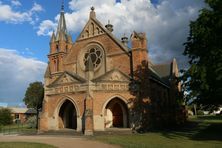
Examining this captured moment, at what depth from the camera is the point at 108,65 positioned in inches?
1348

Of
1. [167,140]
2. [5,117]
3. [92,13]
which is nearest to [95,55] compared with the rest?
[92,13]

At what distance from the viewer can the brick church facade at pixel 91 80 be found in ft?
99.2

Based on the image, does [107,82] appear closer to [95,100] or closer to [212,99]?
[95,100]

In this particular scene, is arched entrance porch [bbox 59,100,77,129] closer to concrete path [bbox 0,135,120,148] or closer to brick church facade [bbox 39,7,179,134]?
brick church facade [bbox 39,7,179,134]

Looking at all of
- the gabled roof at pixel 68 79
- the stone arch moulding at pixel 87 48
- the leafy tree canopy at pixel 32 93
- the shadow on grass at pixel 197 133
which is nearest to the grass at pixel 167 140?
the shadow on grass at pixel 197 133

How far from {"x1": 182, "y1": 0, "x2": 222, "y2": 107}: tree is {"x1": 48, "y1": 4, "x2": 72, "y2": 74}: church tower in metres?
20.7

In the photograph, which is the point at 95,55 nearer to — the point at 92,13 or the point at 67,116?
the point at 92,13

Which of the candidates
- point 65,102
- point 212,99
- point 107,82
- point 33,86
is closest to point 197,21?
point 212,99

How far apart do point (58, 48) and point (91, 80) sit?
11.5 m

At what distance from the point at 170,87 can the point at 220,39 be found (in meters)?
25.9

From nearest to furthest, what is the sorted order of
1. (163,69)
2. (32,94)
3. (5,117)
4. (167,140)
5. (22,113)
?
(167,140), (163,69), (5,117), (32,94), (22,113)

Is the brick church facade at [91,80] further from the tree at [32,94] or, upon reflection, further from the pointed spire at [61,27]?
the tree at [32,94]

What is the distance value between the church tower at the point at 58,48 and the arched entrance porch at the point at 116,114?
382 inches

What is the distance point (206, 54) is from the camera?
68.8 feet
